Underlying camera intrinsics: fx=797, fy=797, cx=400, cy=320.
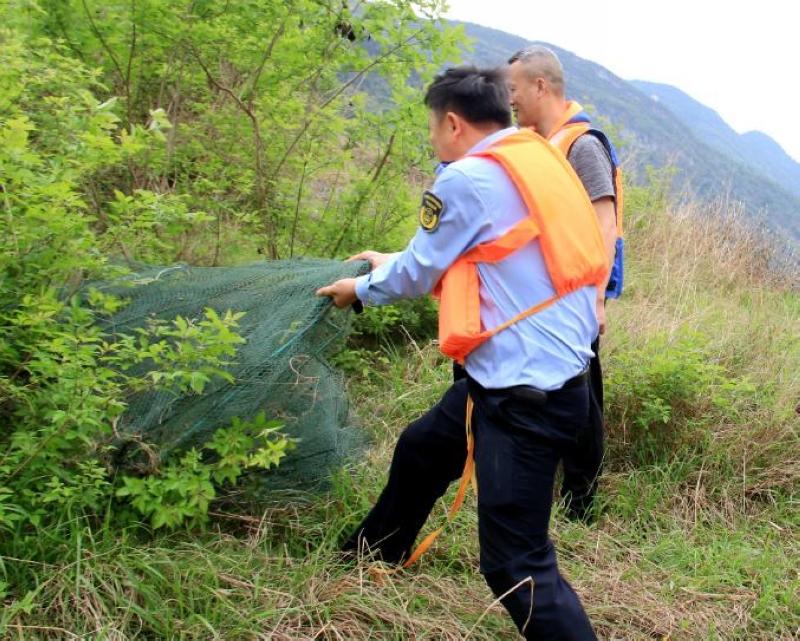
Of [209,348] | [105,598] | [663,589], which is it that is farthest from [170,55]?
[663,589]

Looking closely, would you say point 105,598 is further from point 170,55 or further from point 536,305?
point 170,55

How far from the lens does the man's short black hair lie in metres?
2.42

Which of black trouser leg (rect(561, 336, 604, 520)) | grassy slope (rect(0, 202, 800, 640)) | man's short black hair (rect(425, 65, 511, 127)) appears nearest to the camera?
man's short black hair (rect(425, 65, 511, 127))

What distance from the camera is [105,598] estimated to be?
2.48 meters

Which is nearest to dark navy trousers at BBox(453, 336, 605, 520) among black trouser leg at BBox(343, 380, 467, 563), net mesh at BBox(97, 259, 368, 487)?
black trouser leg at BBox(343, 380, 467, 563)

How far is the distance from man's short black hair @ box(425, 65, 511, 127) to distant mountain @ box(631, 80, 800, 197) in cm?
3274

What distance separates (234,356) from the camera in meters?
2.82

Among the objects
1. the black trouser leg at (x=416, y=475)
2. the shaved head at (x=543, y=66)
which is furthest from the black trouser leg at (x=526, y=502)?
the shaved head at (x=543, y=66)

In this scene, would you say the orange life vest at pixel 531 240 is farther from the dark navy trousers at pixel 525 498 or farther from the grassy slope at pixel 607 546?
the grassy slope at pixel 607 546

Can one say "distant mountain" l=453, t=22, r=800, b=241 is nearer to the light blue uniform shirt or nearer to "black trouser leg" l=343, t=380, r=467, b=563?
"black trouser leg" l=343, t=380, r=467, b=563

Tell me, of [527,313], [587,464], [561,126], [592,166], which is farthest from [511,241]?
[587,464]

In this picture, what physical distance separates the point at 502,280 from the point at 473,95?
59 cm

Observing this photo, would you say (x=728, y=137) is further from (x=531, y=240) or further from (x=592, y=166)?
(x=531, y=240)

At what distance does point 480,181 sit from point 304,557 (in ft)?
5.37
